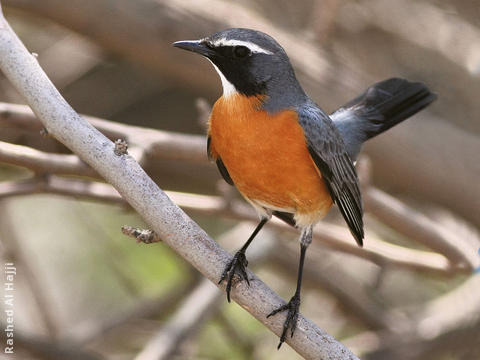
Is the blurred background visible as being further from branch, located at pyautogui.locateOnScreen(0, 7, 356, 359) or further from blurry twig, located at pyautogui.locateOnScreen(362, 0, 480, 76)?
branch, located at pyautogui.locateOnScreen(0, 7, 356, 359)

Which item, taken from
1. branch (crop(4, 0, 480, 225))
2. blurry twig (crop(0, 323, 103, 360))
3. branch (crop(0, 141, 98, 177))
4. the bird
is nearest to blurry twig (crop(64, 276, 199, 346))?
blurry twig (crop(0, 323, 103, 360))

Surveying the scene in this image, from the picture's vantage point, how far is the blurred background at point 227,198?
219 inches

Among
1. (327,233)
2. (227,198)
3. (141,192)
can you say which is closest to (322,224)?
(327,233)

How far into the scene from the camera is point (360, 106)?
5.29 m

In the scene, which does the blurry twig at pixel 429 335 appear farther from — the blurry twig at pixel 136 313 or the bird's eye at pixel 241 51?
the bird's eye at pixel 241 51

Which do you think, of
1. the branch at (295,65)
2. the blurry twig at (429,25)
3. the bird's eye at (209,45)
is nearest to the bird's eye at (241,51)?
the bird's eye at (209,45)

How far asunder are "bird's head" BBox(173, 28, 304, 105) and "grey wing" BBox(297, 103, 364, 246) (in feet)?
0.68

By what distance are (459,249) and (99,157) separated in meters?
2.97

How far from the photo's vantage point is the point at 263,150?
4.09 m

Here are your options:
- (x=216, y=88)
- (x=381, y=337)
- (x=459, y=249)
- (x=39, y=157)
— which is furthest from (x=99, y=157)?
(x=381, y=337)

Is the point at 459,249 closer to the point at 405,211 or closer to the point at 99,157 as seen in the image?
the point at 405,211

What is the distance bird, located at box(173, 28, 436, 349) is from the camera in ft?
13.4

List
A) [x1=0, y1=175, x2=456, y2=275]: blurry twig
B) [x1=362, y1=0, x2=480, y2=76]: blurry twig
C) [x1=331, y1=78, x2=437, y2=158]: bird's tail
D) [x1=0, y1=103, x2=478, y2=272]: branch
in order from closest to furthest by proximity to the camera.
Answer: [x1=0, y1=103, x2=478, y2=272]: branch < [x1=0, y1=175, x2=456, y2=275]: blurry twig < [x1=331, y1=78, x2=437, y2=158]: bird's tail < [x1=362, y1=0, x2=480, y2=76]: blurry twig

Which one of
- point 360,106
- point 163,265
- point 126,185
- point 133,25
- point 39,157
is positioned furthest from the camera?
point 163,265
